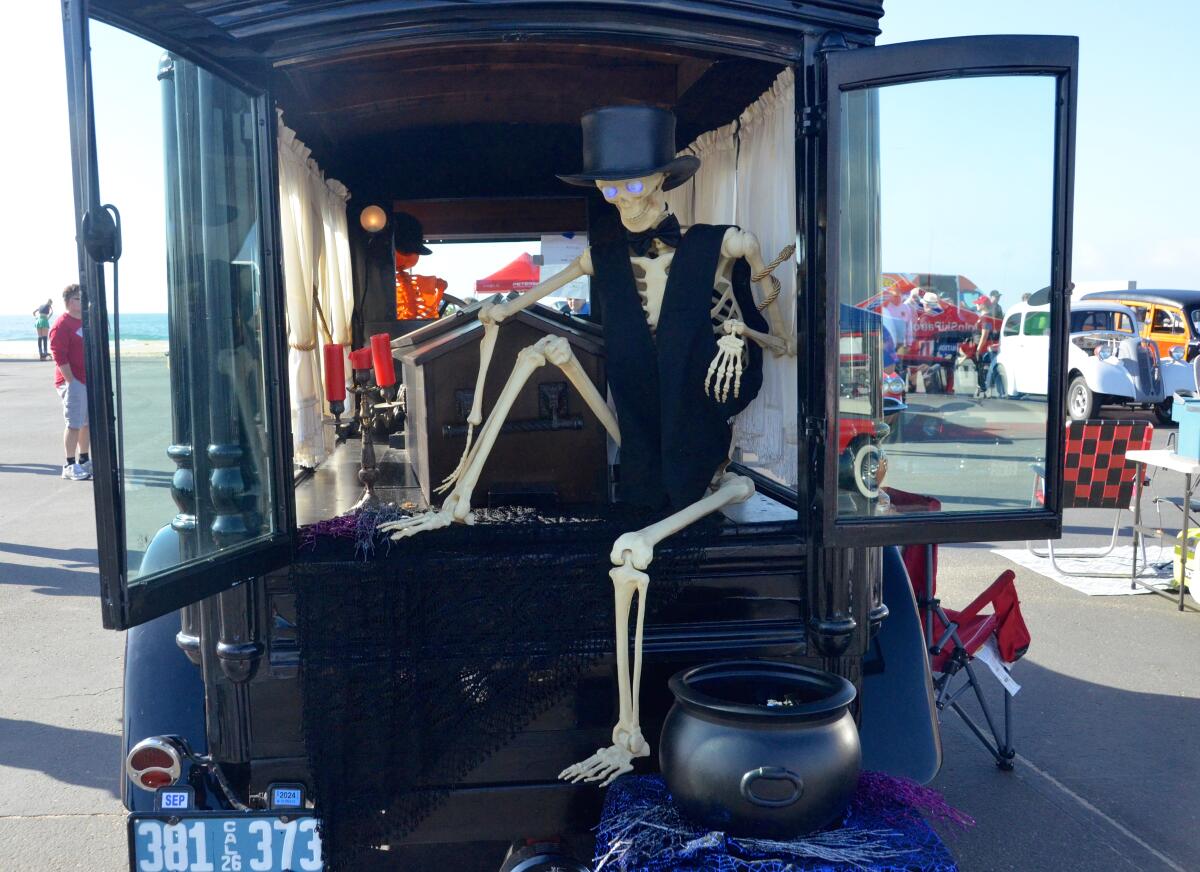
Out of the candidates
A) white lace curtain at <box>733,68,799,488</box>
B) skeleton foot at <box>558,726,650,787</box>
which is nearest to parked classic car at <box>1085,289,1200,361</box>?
white lace curtain at <box>733,68,799,488</box>

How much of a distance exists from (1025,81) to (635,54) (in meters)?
1.05

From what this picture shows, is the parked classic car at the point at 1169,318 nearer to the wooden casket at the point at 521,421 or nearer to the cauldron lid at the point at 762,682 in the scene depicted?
the wooden casket at the point at 521,421

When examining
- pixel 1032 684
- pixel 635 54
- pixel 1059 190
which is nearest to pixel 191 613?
pixel 635 54

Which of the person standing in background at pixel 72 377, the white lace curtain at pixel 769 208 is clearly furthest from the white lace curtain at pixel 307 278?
the person standing in background at pixel 72 377

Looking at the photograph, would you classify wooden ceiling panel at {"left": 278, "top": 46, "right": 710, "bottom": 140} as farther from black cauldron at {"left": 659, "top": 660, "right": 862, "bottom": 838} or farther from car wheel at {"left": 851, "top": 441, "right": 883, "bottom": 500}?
black cauldron at {"left": 659, "top": 660, "right": 862, "bottom": 838}

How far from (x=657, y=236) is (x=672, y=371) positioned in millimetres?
380

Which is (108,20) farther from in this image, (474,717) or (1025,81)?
(1025,81)

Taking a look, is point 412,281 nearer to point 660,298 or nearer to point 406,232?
point 406,232

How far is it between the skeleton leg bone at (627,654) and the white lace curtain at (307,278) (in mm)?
1732

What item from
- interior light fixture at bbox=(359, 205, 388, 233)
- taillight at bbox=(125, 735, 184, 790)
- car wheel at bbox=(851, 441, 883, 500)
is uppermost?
interior light fixture at bbox=(359, 205, 388, 233)

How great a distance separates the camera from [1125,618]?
582 cm

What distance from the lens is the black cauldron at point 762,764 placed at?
219 cm

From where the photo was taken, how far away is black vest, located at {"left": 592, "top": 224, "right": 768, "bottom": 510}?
280cm

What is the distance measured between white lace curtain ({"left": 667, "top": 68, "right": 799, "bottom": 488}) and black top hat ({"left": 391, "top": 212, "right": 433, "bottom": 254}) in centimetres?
173
